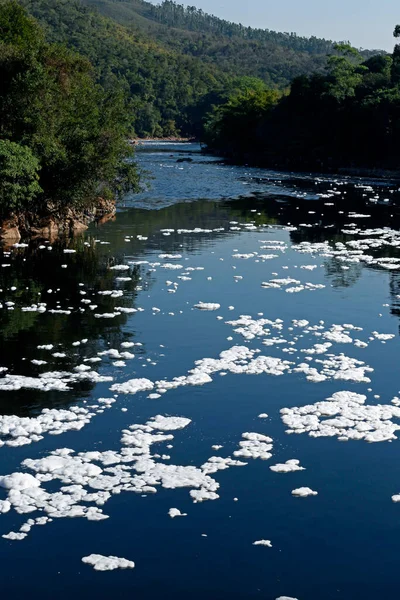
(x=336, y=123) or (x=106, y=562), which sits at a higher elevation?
(x=336, y=123)

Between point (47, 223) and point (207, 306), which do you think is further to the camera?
point (47, 223)

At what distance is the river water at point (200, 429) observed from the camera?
11.2 metres

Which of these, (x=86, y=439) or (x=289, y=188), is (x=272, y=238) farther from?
(x=289, y=188)

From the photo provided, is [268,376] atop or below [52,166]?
below

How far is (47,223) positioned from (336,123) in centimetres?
7152

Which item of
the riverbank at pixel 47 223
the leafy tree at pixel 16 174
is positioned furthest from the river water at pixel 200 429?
the riverbank at pixel 47 223

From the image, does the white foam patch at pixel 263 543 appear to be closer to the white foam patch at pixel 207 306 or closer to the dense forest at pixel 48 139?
the white foam patch at pixel 207 306

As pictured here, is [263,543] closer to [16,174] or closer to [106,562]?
[106,562]

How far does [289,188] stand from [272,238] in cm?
3188

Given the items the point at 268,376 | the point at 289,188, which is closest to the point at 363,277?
the point at 268,376

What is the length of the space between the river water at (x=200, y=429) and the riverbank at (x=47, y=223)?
18.8ft

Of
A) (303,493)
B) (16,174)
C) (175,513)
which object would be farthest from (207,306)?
(16,174)

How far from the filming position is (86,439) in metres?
14.9

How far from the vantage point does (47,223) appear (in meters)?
40.2
